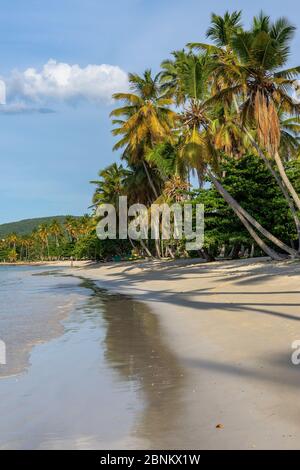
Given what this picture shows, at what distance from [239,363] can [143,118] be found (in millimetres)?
33001

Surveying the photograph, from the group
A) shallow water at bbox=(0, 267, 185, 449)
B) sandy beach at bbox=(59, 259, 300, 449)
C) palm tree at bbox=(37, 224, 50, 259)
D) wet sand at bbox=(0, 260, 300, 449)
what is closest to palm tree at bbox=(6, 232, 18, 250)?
palm tree at bbox=(37, 224, 50, 259)

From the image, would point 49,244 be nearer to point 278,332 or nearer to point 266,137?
point 266,137

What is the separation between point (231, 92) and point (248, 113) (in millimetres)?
1184

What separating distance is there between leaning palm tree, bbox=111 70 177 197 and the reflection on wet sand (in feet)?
85.2

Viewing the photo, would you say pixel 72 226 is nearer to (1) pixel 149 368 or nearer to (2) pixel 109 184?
(2) pixel 109 184

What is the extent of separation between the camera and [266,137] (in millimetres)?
19641

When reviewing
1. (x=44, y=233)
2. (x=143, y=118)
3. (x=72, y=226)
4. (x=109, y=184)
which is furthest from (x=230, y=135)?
(x=44, y=233)

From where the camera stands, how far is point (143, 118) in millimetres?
37969

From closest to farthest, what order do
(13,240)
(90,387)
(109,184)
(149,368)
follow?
(90,387), (149,368), (109,184), (13,240)

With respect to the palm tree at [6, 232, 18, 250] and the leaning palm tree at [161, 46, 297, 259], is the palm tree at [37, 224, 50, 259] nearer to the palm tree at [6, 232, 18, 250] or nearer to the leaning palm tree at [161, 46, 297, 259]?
the palm tree at [6, 232, 18, 250]

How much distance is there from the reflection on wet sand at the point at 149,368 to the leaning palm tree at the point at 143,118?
26.0m

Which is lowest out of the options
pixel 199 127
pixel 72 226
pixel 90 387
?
pixel 90 387

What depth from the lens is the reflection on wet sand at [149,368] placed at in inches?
180

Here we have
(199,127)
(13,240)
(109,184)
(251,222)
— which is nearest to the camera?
(251,222)
